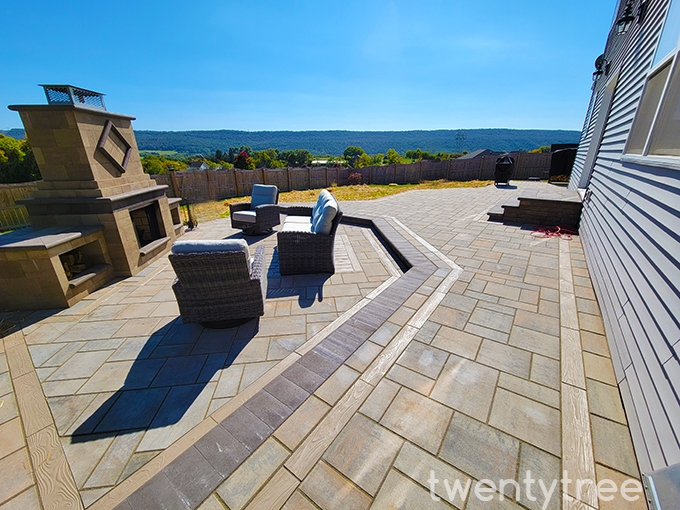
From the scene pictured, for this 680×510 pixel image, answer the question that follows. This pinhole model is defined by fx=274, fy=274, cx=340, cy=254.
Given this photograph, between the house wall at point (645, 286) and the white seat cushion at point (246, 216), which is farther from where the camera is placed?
the white seat cushion at point (246, 216)

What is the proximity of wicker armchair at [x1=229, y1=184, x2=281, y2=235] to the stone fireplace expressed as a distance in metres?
1.88

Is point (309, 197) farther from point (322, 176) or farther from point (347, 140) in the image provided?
point (347, 140)

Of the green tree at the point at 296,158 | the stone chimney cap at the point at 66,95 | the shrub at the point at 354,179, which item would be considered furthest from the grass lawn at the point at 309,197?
the green tree at the point at 296,158

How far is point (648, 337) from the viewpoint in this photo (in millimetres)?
1728

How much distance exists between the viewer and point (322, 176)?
18.5 metres

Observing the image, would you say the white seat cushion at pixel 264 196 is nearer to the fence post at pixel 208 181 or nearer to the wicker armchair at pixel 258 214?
the wicker armchair at pixel 258 214

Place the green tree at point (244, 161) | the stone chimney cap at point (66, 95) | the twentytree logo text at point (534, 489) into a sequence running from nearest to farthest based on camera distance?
the twentytree logo text at point (534, 489)
the stone chimney cap at point (66, 95)
the green tree at point (244, 161)

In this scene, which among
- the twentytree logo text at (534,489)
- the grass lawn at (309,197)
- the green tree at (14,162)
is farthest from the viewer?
the green tree at (14,162)

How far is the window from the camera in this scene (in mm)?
2178

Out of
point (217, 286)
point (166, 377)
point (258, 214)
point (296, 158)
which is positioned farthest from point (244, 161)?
point (166, 377)

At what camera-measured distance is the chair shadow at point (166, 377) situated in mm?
1782

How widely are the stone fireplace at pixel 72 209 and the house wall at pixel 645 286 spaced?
5179 millimetres

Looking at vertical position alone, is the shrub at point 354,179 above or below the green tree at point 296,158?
below

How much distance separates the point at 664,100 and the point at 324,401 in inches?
146
